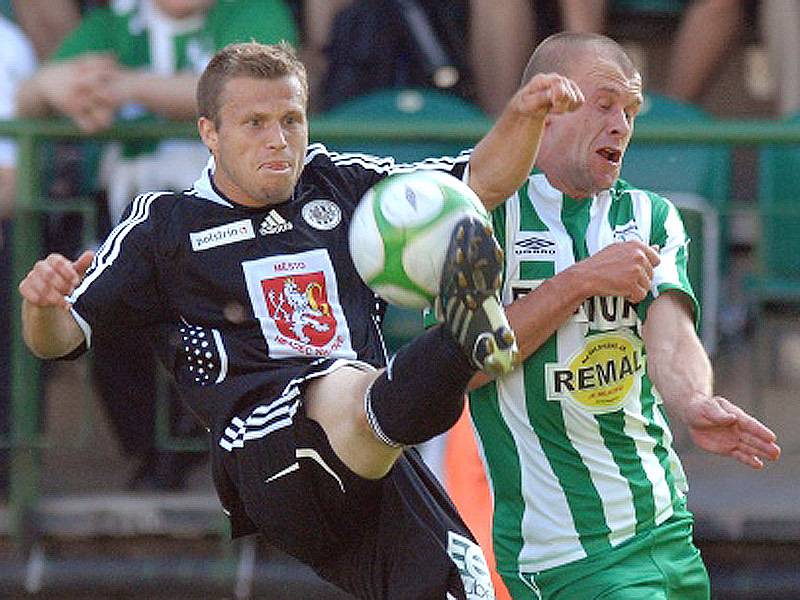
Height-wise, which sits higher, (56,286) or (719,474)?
(56,286)

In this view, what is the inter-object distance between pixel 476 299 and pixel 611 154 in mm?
920

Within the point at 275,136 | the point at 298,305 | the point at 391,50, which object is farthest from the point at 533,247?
the point at 391,50

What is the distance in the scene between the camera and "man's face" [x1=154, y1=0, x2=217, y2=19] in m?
7.96

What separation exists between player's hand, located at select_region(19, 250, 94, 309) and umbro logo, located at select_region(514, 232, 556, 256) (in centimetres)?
117

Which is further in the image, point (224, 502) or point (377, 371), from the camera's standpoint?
point (224, 502)

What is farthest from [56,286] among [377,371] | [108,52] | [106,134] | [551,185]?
[108,52]

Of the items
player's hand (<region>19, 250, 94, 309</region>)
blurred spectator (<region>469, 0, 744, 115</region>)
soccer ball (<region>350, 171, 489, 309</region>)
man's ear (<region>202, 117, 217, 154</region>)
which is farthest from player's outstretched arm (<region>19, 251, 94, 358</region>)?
blurred spectator (<region>469, 0, 744, 115</region>)

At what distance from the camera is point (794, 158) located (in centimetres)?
803

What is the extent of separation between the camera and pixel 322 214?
17.7 ft

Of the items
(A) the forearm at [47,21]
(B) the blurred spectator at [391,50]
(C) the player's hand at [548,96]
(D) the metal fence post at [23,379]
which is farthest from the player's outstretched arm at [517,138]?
(A) the forearm at [47,21]

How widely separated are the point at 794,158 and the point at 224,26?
7.61 feet

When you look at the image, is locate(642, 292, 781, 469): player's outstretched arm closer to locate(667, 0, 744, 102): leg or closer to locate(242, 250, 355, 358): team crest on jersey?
locate(242, 250, 355, 358): team crest on jersey

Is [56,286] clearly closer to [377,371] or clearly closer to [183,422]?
[377,371]

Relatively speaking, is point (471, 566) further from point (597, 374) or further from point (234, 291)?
point (234, 291)
